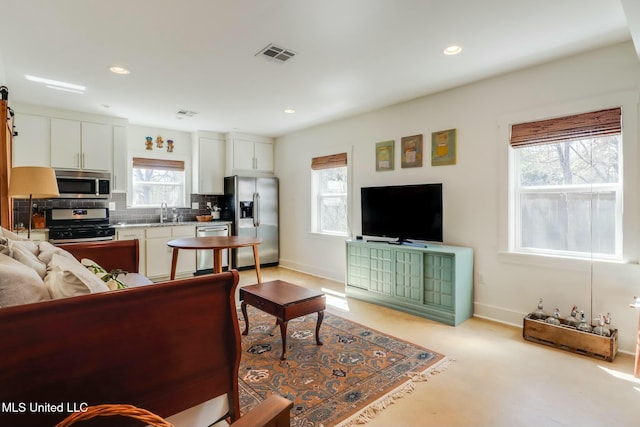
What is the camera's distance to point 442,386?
2213 millimetres

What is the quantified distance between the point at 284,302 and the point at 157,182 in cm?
415

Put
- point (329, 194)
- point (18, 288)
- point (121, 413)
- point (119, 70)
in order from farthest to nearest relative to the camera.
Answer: point (329, 194) → point (119, 70) → point (18, 288) → point (121, 413)

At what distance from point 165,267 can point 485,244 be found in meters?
4.52

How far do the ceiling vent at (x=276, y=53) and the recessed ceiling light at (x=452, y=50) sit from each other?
4.26ft

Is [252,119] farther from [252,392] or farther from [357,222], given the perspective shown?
[252,392]

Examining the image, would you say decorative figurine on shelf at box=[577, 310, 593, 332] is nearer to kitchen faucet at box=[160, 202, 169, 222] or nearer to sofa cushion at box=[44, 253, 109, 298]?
sofa cushion at box=[44, 253, 109, 298]

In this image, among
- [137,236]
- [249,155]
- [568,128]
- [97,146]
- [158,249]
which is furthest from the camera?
[249,155]

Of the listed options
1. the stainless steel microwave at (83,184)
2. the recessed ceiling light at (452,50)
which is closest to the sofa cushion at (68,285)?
the recessed ceiling light at (452,50)

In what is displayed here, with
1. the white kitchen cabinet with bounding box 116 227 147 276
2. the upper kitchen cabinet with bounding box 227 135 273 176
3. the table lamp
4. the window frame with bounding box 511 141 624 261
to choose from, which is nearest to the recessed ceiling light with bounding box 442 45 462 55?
the window frame with bounding box 511 141 624 261

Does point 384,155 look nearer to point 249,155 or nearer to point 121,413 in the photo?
point 249,155

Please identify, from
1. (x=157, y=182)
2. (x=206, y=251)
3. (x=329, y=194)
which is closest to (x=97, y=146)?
(x=157, y=182)

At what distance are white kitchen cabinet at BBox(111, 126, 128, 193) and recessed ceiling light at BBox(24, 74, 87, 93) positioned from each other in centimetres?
123

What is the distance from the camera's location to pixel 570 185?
2.99 metres

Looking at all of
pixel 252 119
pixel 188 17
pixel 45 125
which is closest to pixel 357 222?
pixel 252 119
